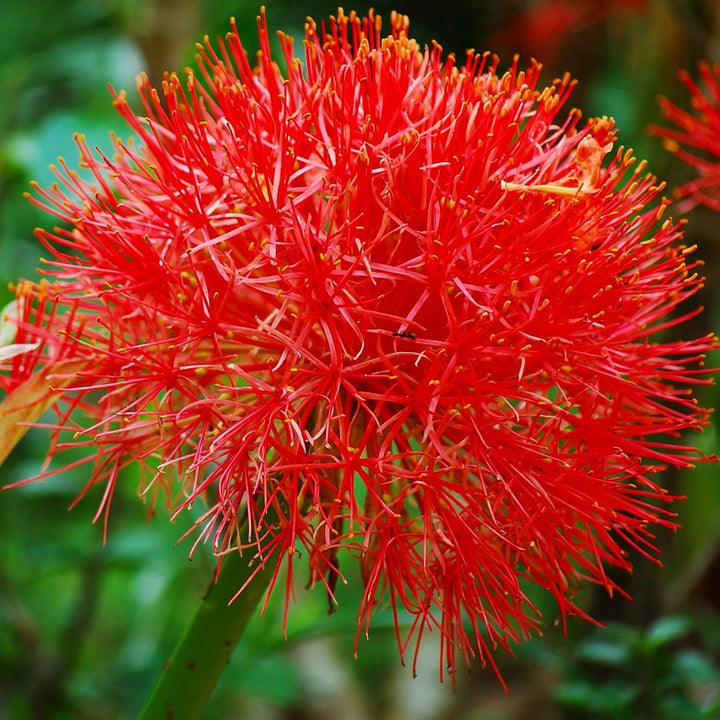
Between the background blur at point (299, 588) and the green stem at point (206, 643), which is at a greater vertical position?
the background blur at point (299, 588)

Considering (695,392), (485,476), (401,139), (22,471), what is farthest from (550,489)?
(22,471)

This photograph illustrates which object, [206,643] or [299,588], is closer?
[206,643]

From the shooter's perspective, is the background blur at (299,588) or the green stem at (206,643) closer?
the green stem at (206,643)

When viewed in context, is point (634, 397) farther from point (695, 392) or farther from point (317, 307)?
point (695, 392)

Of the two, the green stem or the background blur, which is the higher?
the background blur

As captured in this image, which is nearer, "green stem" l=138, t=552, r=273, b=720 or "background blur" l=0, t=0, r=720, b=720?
"green stem" l=138, t=552, r=273, b=720
